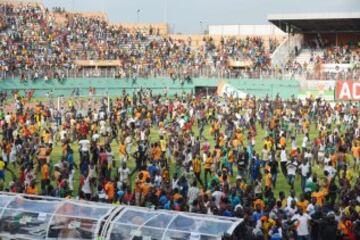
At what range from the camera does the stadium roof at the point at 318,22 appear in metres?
46.6

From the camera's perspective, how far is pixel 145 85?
48.9m

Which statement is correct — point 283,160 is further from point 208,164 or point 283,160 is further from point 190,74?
point 190,74

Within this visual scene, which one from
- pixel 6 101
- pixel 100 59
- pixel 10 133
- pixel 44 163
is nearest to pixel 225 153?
pixel 44 163

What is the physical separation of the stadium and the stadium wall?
0.30ft

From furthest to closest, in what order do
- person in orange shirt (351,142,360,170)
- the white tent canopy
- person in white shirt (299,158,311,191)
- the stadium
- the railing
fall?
the railing
person in orange shirt (351,142,360,170)
person in white shirt (299,158,311,191)
the stadium
the white tent canopy

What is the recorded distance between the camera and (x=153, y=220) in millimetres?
10523

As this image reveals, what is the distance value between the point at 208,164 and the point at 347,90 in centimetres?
2380

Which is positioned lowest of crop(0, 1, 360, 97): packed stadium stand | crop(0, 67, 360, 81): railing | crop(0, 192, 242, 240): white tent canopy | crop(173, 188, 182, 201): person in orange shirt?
crop(173, 188, 182, 201): person in orange shirt

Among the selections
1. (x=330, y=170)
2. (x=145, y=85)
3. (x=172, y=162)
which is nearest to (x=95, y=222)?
(x=330, y=170)

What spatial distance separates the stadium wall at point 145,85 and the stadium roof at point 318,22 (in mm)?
4701

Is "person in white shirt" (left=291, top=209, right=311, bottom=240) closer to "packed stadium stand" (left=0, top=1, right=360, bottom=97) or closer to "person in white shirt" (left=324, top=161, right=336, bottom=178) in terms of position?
"person in white shirt" (left=324, top=161, right=336, bottom=178)

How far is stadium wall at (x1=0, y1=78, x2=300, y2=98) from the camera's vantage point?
44312 mm

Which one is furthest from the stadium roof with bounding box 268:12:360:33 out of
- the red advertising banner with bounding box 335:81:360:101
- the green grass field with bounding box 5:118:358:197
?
the green grass field with bounding box 5:118:358:197

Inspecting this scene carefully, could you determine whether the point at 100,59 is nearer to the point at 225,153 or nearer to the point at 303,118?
the point at 303,118
